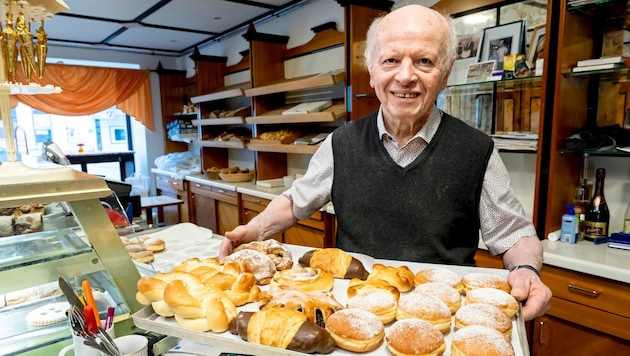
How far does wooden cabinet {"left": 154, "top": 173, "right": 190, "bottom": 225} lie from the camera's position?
536 centimetres

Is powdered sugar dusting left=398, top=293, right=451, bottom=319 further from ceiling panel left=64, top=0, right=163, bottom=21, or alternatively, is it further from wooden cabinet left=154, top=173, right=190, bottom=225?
wooden cabinet left=154, top=173, right=190, bottom=225

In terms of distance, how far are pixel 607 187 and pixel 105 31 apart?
17.3 ft

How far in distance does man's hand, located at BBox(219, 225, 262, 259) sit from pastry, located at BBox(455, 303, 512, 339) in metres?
0.72

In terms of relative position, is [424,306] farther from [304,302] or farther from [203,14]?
[203,14]

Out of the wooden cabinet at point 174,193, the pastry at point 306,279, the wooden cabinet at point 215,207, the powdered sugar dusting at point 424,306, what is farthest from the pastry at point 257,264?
the wooden cabinet at point 174,193

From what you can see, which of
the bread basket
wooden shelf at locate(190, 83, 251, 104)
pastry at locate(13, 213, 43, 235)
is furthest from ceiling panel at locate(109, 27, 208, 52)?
pastry at locate(13, 213, 43, 235)

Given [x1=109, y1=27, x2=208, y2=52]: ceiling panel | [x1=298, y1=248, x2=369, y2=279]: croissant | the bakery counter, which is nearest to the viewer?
[x1=298, y1=248, x2=369, y2=279]: croissant

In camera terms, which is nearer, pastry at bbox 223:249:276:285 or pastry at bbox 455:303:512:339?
pastry at bbox 455:303:512:339

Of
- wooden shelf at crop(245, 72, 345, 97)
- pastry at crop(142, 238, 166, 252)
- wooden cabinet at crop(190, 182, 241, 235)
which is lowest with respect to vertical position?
wooden cabinet at crop(190, 182, 241, 235)

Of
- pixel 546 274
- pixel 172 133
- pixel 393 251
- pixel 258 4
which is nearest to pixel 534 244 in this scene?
pixel 393 251

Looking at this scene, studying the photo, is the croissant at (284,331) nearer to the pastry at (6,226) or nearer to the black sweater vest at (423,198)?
the black sweater vest at (423,198)

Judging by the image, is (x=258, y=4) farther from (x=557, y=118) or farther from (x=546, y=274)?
(x=546, y=274)

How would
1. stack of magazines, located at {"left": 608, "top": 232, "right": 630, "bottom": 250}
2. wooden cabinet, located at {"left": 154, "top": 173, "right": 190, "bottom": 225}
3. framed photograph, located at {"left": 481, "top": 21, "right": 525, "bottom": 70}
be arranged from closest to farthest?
stack of magazines, located at {"left": 608, "top": 232, "right": 630, "bottom": 250} → framed photograph, located at {"left": 481, "top": 21, "right": 525, "bottom": 70} → wooden cabinet, located at {"left": 154, "top": 173, "right": 190, "bottom": 225}

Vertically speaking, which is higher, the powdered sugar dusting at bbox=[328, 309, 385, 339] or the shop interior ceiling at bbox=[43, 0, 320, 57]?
the shop interior ceiling at bbox=[43, 0, 320, 57]
